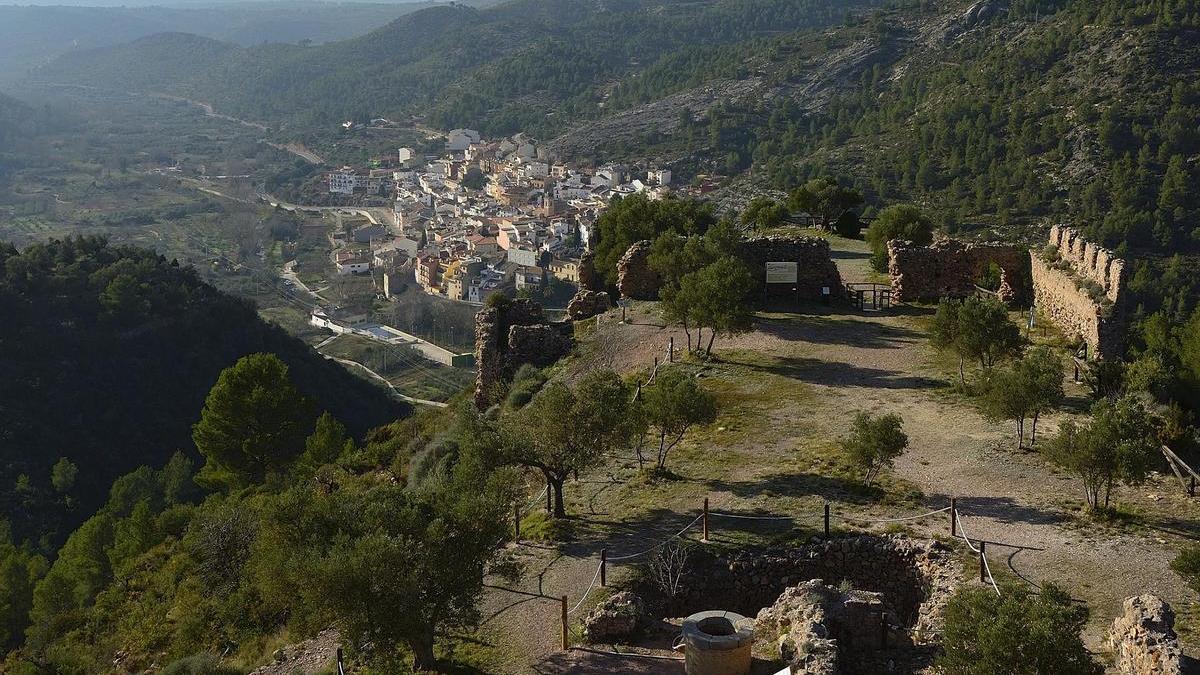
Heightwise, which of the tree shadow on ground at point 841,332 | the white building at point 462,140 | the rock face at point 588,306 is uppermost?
the white building at point 462,140

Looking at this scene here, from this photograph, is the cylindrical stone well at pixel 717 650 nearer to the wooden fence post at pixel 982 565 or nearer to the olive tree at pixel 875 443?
the wooden fence post at pixel 982 565

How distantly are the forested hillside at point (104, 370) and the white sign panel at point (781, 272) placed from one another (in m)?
24.5

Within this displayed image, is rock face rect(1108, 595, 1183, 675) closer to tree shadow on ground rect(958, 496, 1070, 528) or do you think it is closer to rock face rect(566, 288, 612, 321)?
tree shadow on ground rect(958, 496, 1070, 528)

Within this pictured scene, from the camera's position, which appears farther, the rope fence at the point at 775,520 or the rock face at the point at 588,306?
the rock face at the point at 588,306

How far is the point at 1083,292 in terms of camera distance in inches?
772

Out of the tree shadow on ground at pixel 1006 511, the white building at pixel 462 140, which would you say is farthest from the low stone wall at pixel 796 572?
the white building at pixel 462 140

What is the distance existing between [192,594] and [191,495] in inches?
717

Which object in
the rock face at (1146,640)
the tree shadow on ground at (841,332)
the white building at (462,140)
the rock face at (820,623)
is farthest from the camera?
the white building at (462,140)

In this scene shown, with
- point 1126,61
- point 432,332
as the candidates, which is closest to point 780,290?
point 1126,61

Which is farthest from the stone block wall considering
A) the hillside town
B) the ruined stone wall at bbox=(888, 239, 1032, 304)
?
the hillside town

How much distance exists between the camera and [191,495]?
34.6 m

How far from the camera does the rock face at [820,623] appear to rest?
9992 millimetres

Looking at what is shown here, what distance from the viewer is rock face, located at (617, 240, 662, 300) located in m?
26.6

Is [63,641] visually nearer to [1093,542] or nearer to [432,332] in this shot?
[1093,542]
